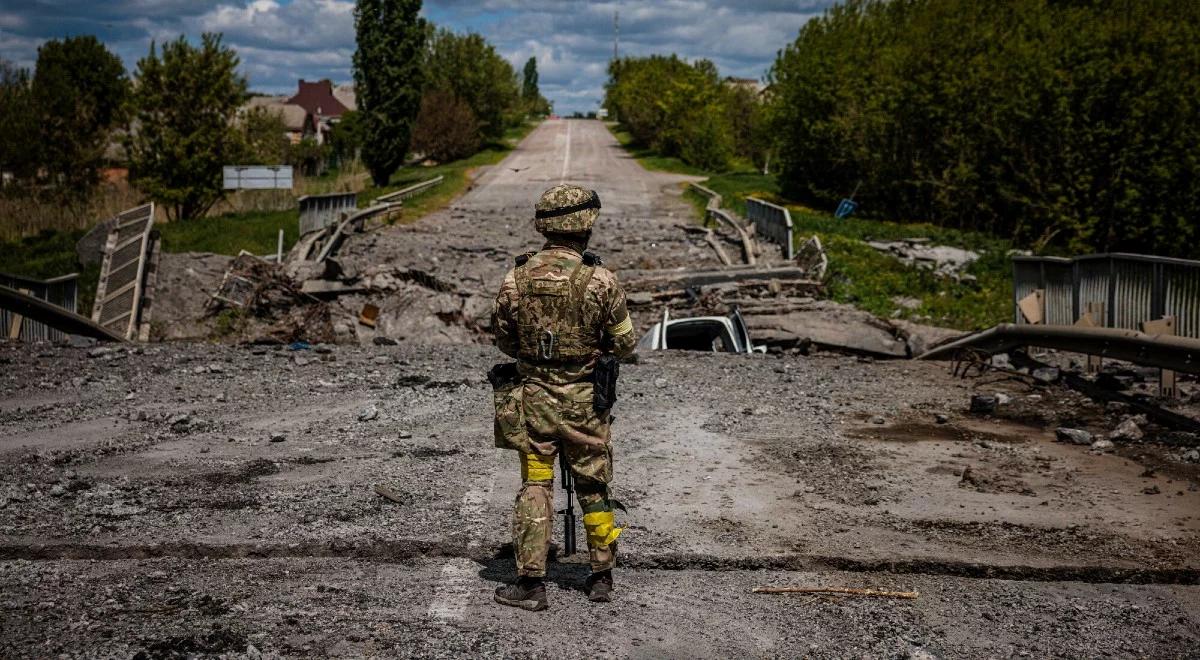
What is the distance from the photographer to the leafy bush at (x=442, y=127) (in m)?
52.2

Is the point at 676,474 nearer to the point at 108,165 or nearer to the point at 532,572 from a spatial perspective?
the point at 532,572

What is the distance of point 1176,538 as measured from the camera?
5.79 metres

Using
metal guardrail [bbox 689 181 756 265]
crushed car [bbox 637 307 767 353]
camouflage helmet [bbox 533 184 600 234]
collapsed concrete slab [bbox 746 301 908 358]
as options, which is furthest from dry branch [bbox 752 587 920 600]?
metal guardrail [bbox 689 181 756 265]

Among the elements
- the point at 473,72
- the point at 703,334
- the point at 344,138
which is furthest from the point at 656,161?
the point at 703,334

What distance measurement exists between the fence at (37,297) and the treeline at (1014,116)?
18.7 m

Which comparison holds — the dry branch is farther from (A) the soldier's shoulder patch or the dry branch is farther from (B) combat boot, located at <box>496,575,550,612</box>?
(A) the soldier's shoulder patch

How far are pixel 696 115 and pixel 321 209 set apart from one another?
124 feet

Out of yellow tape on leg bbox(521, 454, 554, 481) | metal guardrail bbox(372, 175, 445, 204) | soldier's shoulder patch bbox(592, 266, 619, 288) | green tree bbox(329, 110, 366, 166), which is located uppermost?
green tree bbox(329, 110, 366, 166)

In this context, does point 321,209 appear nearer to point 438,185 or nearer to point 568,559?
point 438,185

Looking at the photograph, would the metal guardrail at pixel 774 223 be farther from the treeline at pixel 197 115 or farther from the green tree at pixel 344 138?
the green tree at pixel 344 138

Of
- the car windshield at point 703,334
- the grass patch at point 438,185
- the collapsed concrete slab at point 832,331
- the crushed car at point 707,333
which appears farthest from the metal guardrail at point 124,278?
the grass patch at point 438,185

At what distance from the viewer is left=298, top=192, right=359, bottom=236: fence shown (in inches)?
805

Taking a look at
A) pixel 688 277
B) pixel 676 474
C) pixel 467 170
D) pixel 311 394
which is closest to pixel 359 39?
pixel 467 170

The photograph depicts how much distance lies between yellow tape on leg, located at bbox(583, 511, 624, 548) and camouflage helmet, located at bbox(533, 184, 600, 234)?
1282mm
